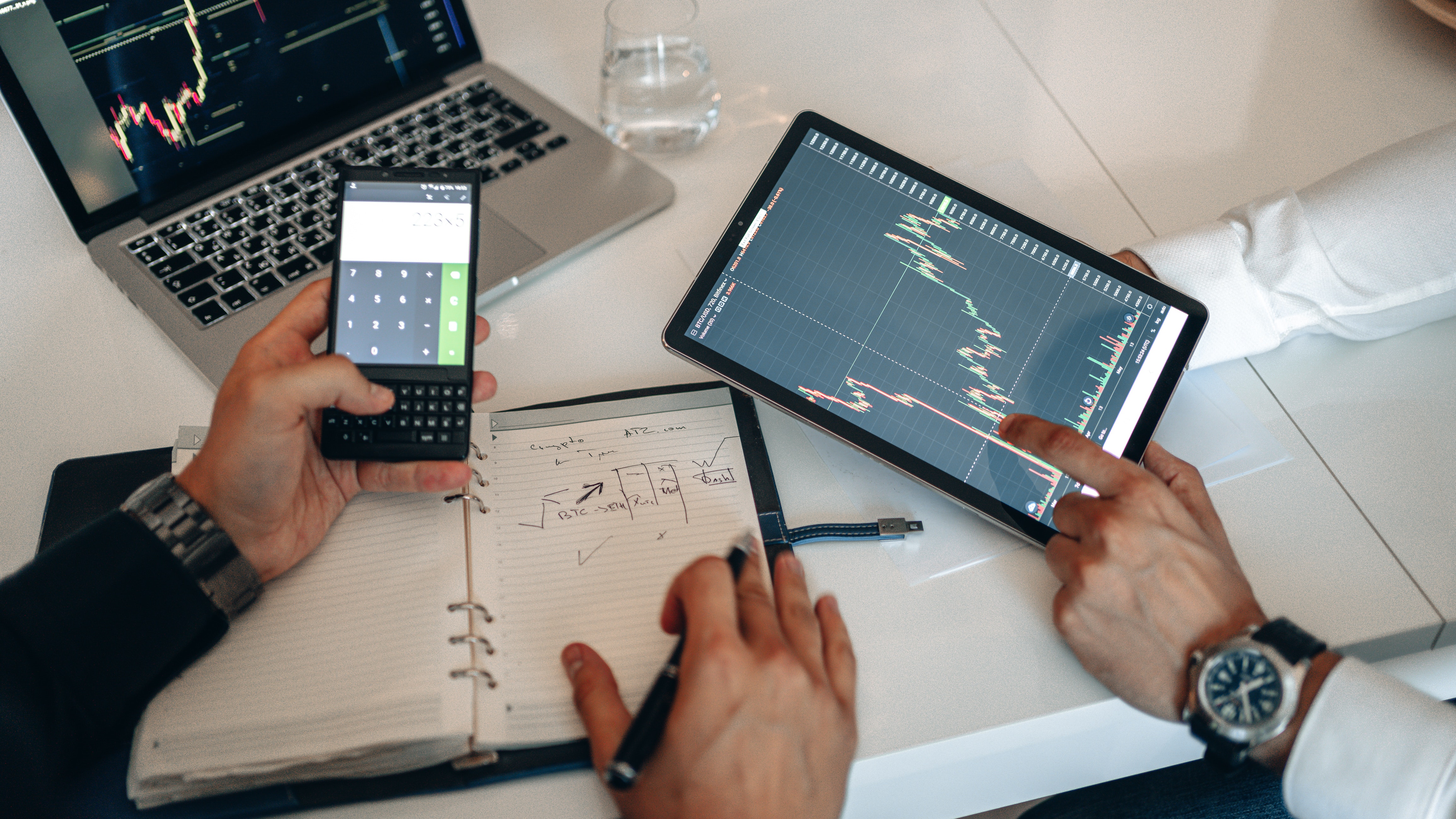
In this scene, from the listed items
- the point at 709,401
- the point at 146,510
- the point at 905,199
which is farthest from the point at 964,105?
the point at 146,510

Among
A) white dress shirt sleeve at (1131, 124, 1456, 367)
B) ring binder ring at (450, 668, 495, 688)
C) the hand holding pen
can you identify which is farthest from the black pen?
white dress shirt sleeve at (1131, 124, 1456, 367)

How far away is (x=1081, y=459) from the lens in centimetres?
76

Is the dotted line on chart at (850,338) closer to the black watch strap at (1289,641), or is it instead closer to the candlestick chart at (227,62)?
the black watch strap at (1289,641)

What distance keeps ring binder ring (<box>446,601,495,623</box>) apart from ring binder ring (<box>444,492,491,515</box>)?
84mm

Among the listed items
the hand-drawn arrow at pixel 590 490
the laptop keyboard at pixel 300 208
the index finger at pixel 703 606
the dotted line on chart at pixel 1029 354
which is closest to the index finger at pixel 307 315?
the laptop keyboard at pixel 300 208

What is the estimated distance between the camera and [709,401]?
0.88m

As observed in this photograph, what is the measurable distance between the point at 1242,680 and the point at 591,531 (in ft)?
1.67

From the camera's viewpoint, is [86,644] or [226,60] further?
[226,60]

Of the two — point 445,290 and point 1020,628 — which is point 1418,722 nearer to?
point 1020,628

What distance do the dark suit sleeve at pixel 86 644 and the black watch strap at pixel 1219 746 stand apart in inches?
28.9

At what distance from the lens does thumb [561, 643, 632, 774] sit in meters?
0.65

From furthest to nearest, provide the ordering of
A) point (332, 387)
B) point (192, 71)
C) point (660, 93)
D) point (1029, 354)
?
point (660, 93) → point (192, 71) → point (1029, 354) → point (332, 387)

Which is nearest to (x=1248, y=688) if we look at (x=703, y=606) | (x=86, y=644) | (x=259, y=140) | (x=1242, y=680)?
(x=1242, y=680)

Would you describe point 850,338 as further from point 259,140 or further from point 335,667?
point 259,140
